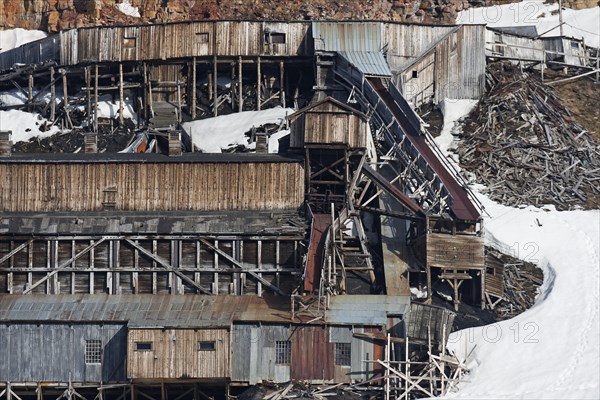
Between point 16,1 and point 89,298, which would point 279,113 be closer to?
point 89,298

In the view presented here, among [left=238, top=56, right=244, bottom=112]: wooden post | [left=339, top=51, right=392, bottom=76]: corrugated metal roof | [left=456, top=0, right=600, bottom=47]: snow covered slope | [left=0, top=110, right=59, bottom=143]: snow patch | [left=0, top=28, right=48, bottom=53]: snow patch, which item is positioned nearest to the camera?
[left=339, top=51, right=392, bottom=76]: corrugated metal roof

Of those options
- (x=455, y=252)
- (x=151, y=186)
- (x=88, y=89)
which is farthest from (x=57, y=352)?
(x=88, y=89)

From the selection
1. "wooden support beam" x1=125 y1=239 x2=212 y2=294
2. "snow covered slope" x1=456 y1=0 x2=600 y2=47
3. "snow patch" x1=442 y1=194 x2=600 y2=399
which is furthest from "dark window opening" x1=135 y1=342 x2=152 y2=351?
"snow covered slope" x1=456 y1=0 x2=600 y2=47

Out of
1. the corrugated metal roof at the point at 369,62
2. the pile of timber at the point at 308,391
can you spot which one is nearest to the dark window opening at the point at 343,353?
the pile of timber at the point at 308,391

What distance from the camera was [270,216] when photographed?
266 ft

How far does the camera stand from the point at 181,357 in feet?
246

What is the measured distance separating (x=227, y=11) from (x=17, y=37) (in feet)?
46.2

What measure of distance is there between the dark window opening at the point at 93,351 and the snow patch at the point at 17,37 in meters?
40.3

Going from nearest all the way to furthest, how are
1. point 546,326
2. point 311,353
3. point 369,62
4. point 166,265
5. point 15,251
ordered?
1. point 311,353
2. point 546,326
3. point 166,265
4. point 15,251
5. point 369,62

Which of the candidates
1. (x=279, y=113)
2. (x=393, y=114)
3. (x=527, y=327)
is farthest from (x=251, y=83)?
(x=527, y=327)

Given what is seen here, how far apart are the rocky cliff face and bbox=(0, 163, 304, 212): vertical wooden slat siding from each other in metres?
29.8

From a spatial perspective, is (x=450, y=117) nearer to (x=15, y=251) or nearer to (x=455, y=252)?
(x=455, y=252)

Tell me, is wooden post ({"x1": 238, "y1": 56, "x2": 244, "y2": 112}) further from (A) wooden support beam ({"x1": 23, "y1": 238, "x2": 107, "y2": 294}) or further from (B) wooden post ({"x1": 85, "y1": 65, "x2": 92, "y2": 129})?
(A) wooden support beam ({"x1": 23, "y1": 238, "x2": 107, "y2": 294})

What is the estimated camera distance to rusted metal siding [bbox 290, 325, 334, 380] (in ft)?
248
